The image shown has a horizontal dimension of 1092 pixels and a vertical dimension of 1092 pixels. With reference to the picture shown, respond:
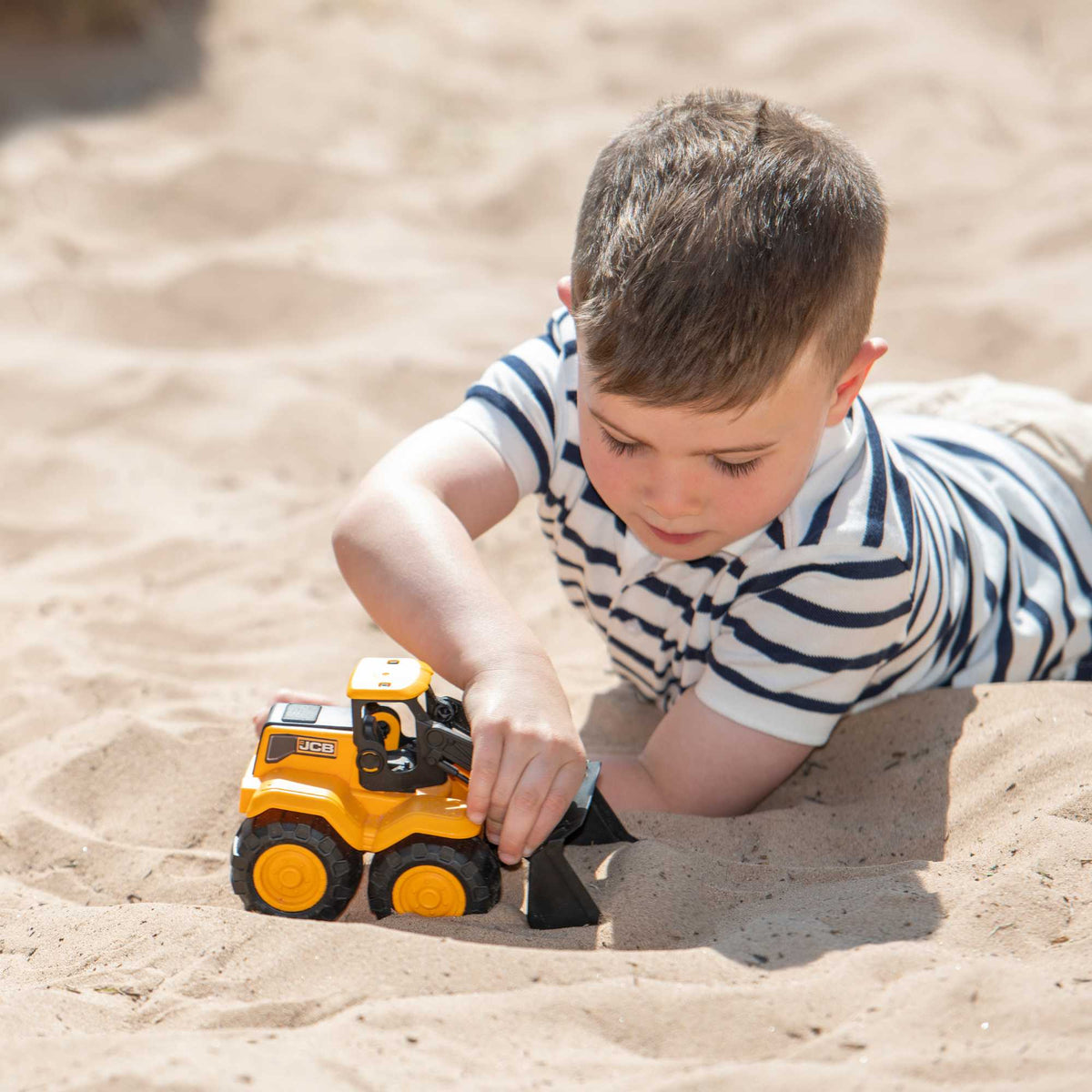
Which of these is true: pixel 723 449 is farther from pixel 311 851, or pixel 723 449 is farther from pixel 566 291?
pixel 311 851

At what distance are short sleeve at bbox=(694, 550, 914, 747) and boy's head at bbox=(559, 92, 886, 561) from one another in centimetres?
16

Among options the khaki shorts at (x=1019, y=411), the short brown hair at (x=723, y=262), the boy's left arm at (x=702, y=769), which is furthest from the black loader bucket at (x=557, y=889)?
the khaki shorts at (x=1019, y=411)

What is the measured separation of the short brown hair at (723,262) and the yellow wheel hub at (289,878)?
754mm

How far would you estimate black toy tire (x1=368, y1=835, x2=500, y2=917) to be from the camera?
171 centimetres

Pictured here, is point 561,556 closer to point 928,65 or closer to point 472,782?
point 472,782

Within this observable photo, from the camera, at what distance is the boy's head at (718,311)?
172 centimetres

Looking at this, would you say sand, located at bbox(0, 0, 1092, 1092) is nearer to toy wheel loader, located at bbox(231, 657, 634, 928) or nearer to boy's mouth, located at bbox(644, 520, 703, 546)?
toy wheel loader, located at bbox(231, 657, 634, 928)

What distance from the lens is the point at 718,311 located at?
1.71 meters

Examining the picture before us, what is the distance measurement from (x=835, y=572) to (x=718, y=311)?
20.2 inches

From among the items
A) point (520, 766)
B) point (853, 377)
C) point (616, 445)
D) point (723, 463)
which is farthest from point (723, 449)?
point (520, 766)

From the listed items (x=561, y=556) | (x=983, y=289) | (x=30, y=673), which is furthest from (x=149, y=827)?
(x=983, y=289)

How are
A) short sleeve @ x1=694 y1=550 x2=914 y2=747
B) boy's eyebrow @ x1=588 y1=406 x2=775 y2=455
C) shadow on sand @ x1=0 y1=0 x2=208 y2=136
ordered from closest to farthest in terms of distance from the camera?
boy's eyebrow @ x1=588 y1=406 x2=775 y2=455
short sleeve @ x1=694 y1=550 x2=914 y2=747
shadow on sand @ x1=0 y1=0 x2=208 y2=136

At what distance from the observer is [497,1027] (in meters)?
1.43

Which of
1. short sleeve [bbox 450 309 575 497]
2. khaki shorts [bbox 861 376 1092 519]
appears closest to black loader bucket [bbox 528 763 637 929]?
short sleeve [bbox 450 309 575 497]
